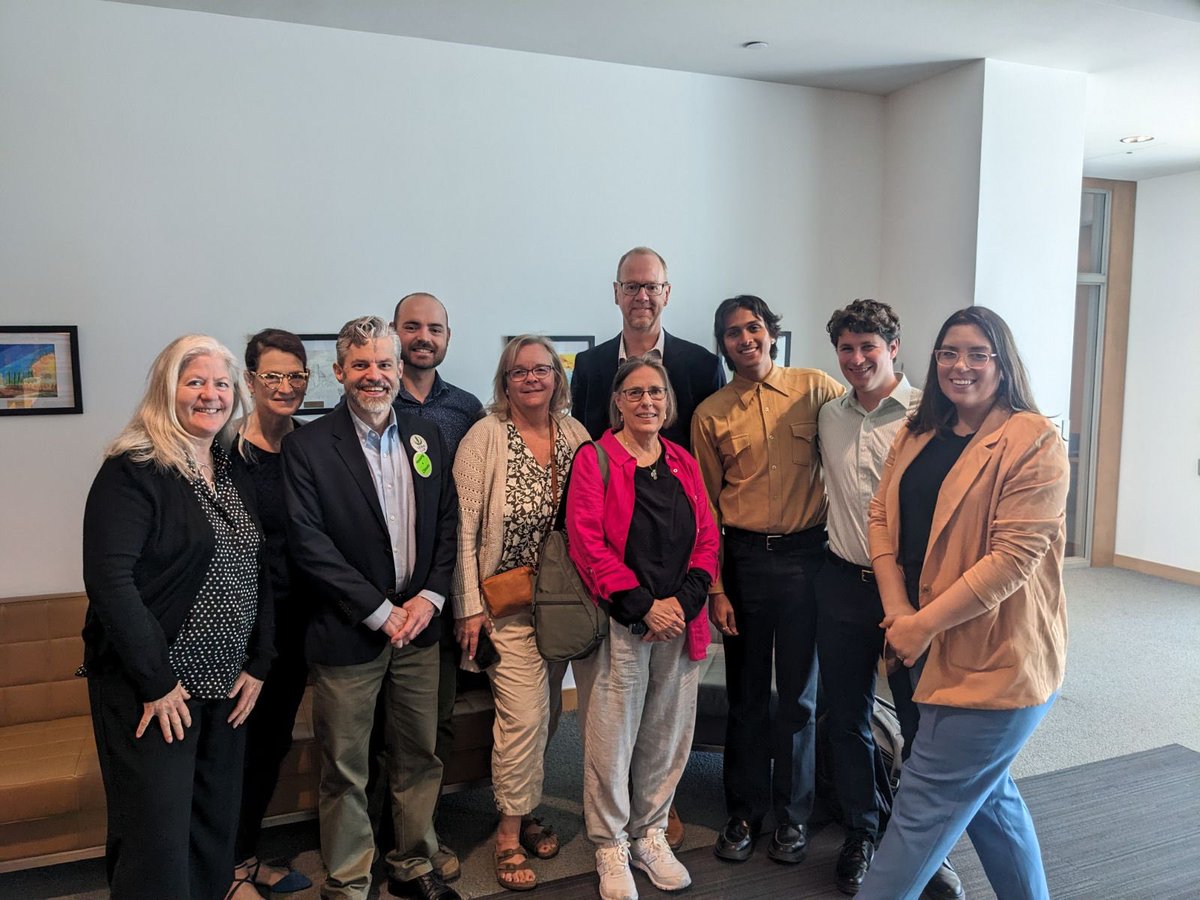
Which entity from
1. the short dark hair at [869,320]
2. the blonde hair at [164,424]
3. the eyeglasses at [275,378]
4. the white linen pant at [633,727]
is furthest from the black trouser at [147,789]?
the short dark hair at [869,320]

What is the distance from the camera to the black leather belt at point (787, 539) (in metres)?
2.70

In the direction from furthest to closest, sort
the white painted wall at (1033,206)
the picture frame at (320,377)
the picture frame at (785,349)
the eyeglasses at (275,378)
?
the picture frame at (785,349), the white painted wall at (1033,206), the picture frame at (320,377), the eyeglasses at (275,378)

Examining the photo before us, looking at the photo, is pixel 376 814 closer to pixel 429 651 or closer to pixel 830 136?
pixel 429 651

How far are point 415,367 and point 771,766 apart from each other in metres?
1.92

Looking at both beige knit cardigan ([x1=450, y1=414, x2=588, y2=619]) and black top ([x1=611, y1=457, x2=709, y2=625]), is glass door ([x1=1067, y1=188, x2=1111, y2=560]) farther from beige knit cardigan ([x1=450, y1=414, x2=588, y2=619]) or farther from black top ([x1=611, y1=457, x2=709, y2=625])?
beige knit cardigan ([x1=450, y1=414, x2=588, y2=619])

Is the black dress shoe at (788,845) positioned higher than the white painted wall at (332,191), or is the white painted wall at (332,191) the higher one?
the white painted wall at (332,191)

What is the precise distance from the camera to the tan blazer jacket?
196 cm

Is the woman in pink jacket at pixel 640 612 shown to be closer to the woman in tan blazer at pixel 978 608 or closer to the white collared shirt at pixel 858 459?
the white collared shirt at pixel 858 459

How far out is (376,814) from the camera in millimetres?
2707

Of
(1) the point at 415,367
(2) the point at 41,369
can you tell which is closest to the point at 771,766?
(1) the point at 415,367

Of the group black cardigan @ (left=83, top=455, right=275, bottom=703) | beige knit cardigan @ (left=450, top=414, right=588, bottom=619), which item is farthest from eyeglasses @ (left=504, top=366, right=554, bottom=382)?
black cardigan @ (left=83, top=455, right=275, bottom=703)

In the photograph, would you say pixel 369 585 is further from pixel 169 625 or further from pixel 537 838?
pixel 537 838

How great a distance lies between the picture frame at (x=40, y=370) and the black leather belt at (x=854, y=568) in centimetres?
312

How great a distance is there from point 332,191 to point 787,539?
259 centimetres
